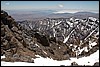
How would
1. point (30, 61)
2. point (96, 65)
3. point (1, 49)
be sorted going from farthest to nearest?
point (1, 49), point (30, 61), point (96, 65)

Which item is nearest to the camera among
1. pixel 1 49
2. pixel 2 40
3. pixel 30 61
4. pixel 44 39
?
pixel 30 61

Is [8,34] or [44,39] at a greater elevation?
[8,34]

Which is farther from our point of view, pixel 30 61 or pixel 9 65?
pixel 30 61

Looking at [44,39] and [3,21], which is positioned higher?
[3,21]

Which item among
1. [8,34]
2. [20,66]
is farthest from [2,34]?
[20,66]

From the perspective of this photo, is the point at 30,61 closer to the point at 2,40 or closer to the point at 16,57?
the point at 16,57

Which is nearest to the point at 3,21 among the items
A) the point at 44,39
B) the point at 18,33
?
the point at 18,33

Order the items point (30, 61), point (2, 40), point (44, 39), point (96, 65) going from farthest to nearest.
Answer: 1. point (44, 39)
2. point (2, 40)
3. point (30, 61)
4. point (96, 65)

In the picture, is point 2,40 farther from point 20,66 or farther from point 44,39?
point 44,39

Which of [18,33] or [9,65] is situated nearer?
[9,65]

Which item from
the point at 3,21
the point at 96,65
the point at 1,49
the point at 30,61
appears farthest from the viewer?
the point at 3,21
